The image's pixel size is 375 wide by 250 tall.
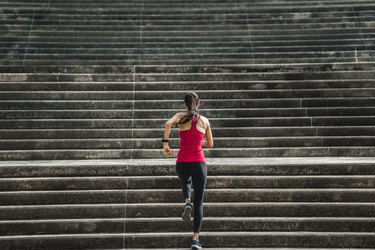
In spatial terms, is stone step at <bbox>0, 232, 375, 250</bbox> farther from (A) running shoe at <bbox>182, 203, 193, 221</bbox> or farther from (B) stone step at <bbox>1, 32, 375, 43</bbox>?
(B) stone step at <bbox>1, 32, 375, 43</bbox>

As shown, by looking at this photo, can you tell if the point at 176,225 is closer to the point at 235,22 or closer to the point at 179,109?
the point at 179,109

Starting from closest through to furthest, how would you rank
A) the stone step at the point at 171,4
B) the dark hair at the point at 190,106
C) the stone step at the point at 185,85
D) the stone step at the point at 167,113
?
1. the dark hair at the point at 190,106
2. the stone step at the point at 167,113
3. the stone step at the point at 185,85
4. the stone step at the point at 171,4

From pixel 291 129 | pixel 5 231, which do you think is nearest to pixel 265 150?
pixel 291 129

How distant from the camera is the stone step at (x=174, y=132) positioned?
768 cm

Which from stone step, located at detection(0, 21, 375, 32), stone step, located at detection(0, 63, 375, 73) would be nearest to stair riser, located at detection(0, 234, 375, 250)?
stone step, located at detection(0, 63, 375, 73)

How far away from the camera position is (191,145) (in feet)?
16.4

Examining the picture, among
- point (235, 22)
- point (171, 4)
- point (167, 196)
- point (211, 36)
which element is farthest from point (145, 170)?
point (171, 4)

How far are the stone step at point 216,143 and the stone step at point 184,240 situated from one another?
2.06 m

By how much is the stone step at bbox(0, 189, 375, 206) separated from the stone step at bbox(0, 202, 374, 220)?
13cm

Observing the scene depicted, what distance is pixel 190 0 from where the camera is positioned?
12.3 metres

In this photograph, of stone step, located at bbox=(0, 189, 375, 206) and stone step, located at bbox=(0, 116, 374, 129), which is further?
stone step, located at bbox=(0, 116, 374, 129)

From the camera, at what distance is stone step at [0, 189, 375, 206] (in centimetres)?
611

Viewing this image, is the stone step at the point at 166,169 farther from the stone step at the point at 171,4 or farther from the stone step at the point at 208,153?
the stone step at the point at 171,4

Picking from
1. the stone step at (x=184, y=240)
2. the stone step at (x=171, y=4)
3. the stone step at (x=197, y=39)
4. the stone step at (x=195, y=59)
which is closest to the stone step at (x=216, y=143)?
the stone step at (x=184, y=240)
